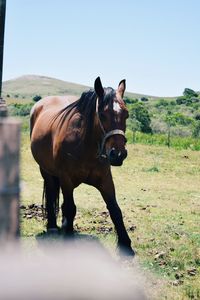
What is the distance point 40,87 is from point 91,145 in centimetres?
13911

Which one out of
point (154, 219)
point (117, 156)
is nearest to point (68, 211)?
point (117, 156)

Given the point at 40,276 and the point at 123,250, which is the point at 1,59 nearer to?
the point at 123,250

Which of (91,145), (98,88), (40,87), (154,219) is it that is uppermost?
(98,88)

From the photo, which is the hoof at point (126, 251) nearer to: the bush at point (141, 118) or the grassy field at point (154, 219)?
the grassy field at point (154, 219)

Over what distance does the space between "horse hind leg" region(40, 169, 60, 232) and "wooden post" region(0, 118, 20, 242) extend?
470cm

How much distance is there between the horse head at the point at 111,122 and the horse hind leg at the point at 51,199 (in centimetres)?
183

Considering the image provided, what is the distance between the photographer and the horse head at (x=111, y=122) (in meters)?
4.62

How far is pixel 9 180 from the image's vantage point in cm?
163

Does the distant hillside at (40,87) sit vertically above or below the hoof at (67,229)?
below

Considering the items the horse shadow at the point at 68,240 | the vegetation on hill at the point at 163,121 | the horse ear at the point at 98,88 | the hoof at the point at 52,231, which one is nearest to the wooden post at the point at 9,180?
the horse ear at the point at 98,88

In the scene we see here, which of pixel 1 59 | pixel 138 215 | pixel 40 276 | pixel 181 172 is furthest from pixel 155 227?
pixel 181 172

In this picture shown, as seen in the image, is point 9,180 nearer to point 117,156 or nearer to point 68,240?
point 117,156

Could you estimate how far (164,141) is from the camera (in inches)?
869

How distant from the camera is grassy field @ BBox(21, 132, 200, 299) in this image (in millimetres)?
4648
